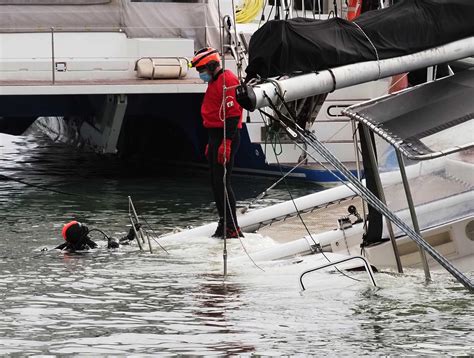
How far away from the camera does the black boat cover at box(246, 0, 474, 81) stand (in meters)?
8.53

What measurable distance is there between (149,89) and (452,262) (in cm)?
784

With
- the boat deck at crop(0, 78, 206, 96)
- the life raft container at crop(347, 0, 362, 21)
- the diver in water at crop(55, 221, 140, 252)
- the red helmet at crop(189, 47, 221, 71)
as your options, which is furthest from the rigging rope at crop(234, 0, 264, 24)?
the diver in water at crop(55, 221, 140, 252)

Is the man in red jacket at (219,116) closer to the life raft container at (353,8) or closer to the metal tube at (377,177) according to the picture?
the metal tube at (377,177)

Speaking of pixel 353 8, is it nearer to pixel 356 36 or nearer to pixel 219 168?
pixel 219 168

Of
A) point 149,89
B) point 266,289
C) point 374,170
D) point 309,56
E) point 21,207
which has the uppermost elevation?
point 149,89

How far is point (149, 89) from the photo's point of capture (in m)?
16.6

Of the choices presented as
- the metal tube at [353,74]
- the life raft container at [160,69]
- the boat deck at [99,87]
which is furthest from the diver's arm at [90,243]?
the life raft container at [160,69]

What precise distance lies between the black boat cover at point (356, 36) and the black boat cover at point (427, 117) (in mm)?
318

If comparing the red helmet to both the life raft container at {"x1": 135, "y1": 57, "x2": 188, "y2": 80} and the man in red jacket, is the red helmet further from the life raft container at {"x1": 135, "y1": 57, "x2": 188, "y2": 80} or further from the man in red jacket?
the life raft container at {"x1": 135, "y1": 57, "x2": 188, "y2": 80}

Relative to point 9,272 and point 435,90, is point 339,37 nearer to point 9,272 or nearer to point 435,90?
point 435,90

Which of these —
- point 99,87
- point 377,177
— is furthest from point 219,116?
point 99,87

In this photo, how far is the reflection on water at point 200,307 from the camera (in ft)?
24.9

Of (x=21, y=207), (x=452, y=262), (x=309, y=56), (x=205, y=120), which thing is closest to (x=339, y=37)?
(x=309, y=56)

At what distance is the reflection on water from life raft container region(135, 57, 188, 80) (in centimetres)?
457
